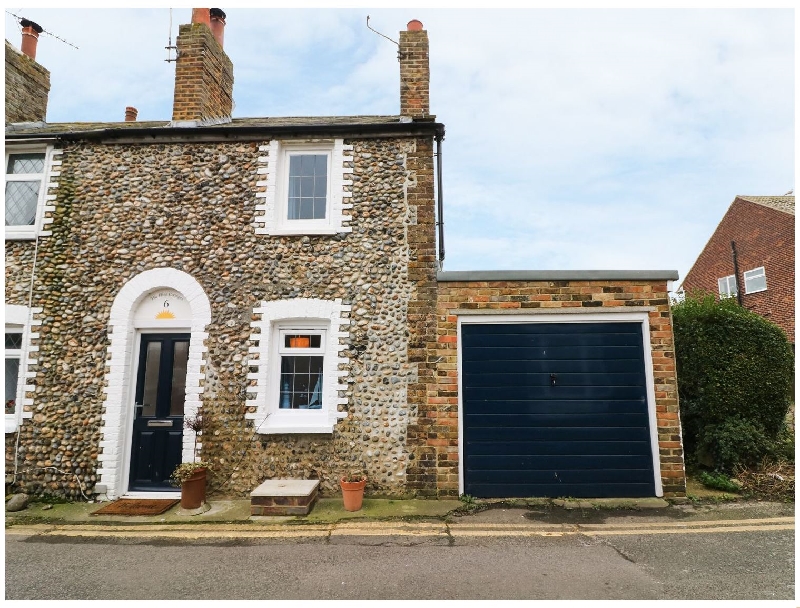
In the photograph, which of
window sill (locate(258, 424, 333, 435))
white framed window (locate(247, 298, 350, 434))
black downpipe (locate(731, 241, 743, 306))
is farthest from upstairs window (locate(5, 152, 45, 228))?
black downpipe (locate(731, 241, 743, 306))

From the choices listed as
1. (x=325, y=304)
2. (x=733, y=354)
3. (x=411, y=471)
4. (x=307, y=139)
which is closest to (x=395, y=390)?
(x=411, y=471)

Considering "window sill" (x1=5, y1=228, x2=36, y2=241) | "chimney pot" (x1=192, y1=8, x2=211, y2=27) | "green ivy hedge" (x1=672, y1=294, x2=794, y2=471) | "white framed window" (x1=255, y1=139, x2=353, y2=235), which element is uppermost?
"chimney pot" (x1=192, y1=8, x2=211, y2=27)

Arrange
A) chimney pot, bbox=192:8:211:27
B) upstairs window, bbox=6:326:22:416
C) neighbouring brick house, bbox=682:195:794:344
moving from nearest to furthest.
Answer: upstairs window, bbox=6:326:22:416 → chimney pot, bbox=192:8:211:27 → neighbouring brick house, bbox=682:195:794:344

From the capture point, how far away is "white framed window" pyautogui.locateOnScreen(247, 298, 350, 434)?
7.23 meters

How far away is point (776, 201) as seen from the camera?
70.4 ft

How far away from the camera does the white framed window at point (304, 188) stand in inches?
306

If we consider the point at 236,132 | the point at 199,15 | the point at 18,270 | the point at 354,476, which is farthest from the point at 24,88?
the point at 354,476

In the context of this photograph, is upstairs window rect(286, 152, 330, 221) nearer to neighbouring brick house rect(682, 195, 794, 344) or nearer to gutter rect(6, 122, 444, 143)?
gutter rect(6, 122, 444, 143)

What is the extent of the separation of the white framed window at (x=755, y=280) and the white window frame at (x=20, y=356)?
83.5 ft

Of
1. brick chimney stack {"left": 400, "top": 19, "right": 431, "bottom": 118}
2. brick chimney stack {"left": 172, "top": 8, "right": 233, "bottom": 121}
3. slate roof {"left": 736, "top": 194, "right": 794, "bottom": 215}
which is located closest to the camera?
brick chimney stack {"left": 400, "top": 19, "right": 431, "bottom": 118}

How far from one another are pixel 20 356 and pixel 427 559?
7.17 metres

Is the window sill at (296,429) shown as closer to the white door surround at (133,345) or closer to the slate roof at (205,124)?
the white door surround at (133,345)

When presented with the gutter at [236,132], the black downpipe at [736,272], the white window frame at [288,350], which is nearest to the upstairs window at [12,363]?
the gutter at [236,132]

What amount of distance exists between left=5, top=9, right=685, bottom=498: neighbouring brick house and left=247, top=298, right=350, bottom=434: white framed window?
30 millimetres
